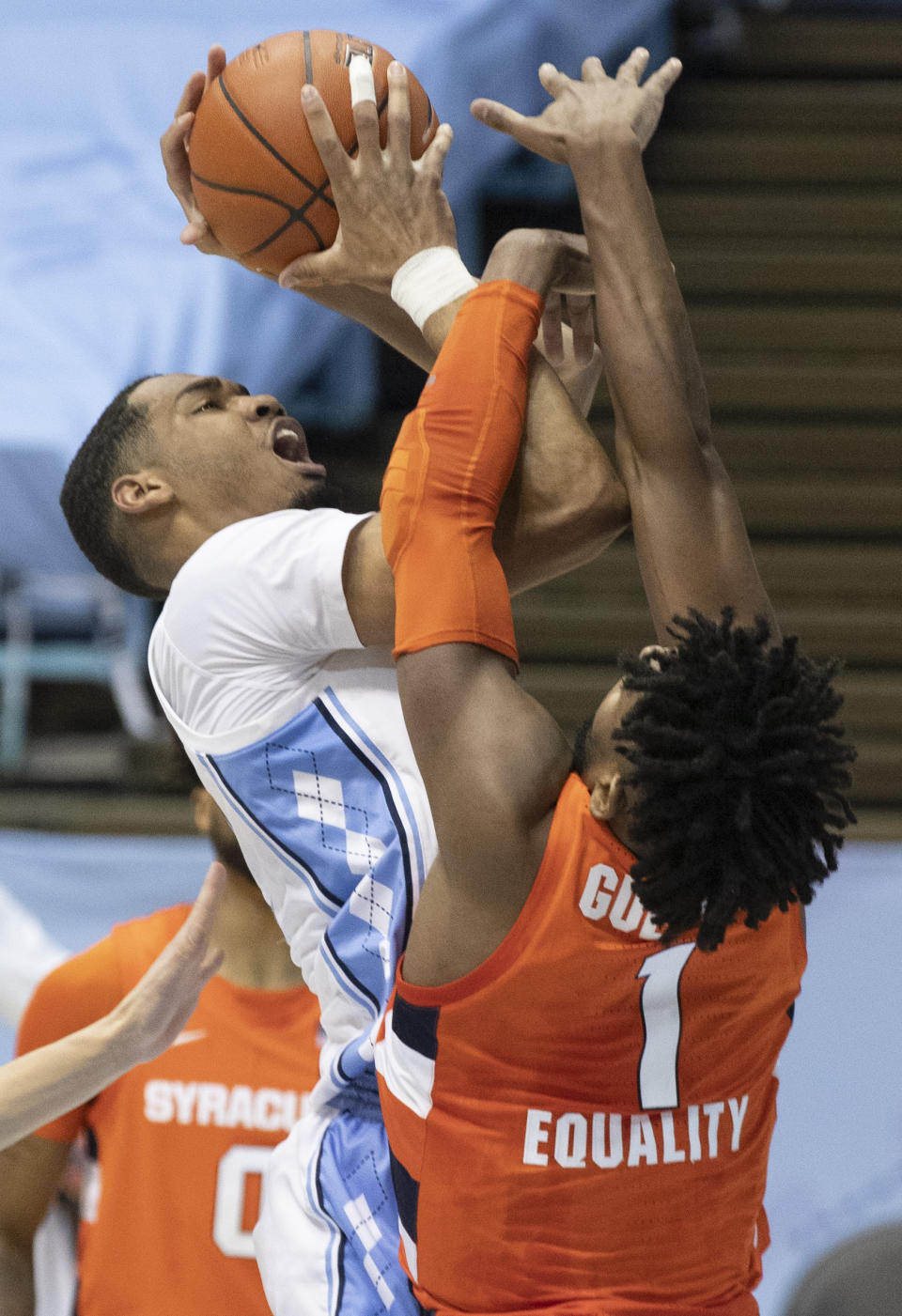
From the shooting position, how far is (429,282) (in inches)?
77.6

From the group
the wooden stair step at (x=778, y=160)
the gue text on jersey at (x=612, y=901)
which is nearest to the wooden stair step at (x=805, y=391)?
the wooden stair step at (x=778, y=160)

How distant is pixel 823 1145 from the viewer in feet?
12.9

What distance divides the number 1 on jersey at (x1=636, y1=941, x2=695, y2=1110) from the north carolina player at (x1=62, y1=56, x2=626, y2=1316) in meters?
0.40

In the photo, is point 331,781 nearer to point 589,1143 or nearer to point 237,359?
point 589,1143

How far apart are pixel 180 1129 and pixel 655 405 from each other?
1649mm

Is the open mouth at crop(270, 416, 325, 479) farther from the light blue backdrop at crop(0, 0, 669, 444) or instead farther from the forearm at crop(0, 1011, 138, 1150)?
the light blue backdrop at crop(0, 0, 669, 444)

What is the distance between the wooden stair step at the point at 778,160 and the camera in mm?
7902

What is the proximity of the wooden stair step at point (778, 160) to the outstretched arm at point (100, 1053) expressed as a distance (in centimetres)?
637

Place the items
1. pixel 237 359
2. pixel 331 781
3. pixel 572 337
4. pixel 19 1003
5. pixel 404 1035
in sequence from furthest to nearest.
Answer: pixel 237 359
pixel 19 1003
pixel 572 337
pixel 331 781
pixel 404 1035

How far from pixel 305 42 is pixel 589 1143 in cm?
151

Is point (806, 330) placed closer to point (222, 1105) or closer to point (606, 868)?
point (222, 1105)

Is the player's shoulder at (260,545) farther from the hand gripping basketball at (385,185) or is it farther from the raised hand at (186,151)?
the raised hand at (186,151)

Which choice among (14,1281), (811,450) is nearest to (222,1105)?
(14,1281)

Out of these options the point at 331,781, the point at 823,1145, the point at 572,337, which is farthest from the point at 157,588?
the point at 823,1145
